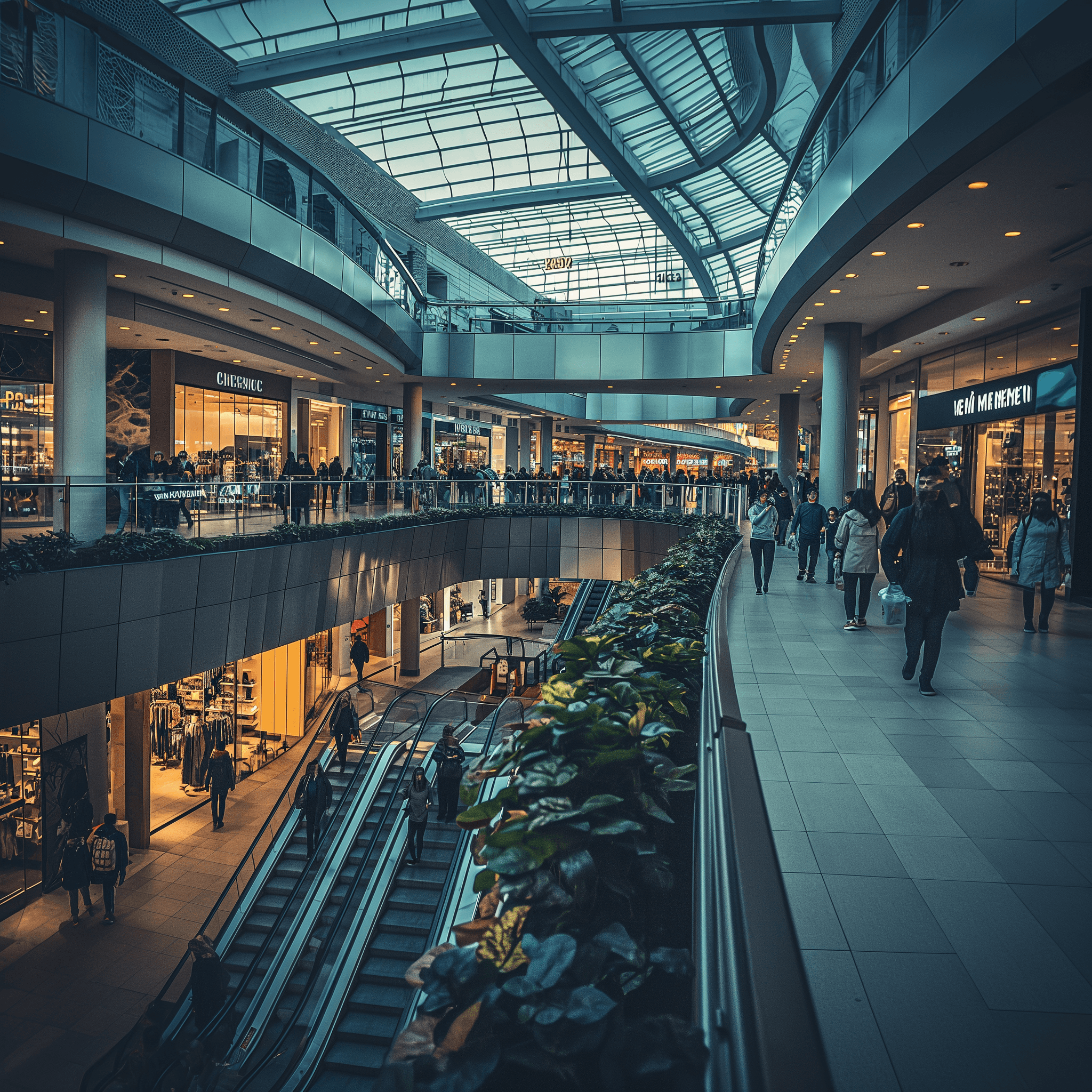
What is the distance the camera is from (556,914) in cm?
187

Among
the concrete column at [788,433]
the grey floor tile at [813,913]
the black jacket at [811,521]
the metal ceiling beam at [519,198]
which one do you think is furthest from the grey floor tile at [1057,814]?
the concrete column at [788,433]

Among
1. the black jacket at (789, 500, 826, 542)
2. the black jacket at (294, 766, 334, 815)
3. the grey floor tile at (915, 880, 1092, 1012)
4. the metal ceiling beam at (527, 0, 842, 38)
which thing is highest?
the metal ceiling beam at (527, 0, 842, 38)

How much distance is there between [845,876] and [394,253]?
24.9 m

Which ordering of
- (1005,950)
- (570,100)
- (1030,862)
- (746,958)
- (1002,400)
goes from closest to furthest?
(746,958), (1005,950), (1030,862), (1002,400), (570,100)

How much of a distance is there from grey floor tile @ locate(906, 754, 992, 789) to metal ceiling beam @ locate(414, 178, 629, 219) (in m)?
28.9

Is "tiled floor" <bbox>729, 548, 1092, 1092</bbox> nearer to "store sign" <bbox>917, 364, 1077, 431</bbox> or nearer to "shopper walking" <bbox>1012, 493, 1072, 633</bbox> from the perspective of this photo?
"shopper walking" <bbox>1012, 493, 1072, 633</bbox>

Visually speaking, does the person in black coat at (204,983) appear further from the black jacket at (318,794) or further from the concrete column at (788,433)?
the concrete column at (788,433)

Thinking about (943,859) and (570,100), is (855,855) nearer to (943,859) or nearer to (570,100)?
(943,859)

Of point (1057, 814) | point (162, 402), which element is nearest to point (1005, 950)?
point (1057, 814)

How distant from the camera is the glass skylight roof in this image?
19.2m

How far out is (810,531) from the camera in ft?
45.3

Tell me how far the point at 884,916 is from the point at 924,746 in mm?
2459

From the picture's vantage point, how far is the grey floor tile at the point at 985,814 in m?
4.08

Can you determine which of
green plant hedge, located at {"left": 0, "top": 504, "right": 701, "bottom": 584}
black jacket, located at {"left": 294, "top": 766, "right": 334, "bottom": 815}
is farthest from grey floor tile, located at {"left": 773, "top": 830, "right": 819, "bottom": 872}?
black jacket, located at {"left": 294, "top": 766, "right": 334, "bottom": 815}
